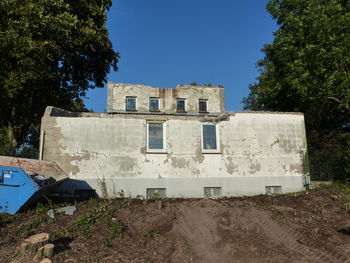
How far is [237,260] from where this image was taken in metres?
6.49

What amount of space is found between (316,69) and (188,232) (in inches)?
582

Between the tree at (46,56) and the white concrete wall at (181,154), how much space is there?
5663 mm

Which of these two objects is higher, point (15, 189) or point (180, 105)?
point (180, 105)

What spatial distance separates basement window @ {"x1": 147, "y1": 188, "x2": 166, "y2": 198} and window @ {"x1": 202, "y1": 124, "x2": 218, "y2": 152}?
3.14m

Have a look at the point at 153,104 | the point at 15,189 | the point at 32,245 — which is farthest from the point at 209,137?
the point at 153,104

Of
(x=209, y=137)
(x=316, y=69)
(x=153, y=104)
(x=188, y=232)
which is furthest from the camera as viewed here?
(x=153, y=104)

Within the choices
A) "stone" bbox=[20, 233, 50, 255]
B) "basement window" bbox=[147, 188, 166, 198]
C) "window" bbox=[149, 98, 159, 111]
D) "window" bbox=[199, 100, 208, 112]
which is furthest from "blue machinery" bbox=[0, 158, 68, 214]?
"window" bbox=[199, 100, 208, 112]

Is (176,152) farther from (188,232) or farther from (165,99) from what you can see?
(165,99)

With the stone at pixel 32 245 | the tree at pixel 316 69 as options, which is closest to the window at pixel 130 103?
the tree at pixel 316 69

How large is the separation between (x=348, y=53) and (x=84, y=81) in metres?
19.5

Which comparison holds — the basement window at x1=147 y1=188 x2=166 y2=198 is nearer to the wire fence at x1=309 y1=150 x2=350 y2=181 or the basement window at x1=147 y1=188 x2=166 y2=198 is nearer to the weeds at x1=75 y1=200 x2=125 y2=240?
the weeds at x1=75 y1=200 x2=125 y2=240

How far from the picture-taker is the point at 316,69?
16.8 metres

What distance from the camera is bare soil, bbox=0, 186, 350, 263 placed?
6520 mm

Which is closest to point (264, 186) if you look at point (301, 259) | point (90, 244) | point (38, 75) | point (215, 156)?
point (215, 156)
